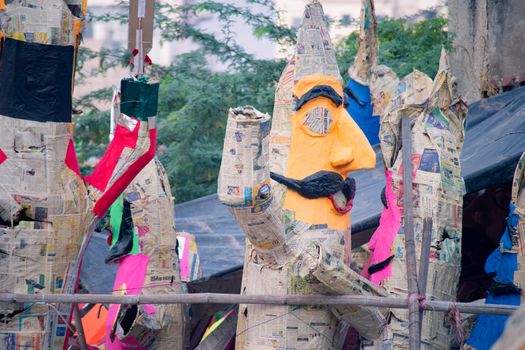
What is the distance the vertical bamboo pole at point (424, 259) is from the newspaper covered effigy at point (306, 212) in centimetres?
22

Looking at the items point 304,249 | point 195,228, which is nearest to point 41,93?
point 304,249

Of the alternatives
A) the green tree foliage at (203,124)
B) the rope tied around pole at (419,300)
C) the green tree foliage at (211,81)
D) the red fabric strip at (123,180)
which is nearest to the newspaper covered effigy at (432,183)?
the rope tied around pole at (419,300)

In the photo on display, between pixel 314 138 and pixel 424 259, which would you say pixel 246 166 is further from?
pixel 424 259

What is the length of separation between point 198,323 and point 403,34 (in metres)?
3.75

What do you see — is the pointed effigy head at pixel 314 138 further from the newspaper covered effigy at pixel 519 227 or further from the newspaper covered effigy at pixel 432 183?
the newspaper covered effigy at pixel 519 227

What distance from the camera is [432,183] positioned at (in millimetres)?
5438

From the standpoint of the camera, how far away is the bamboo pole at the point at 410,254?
4688mm

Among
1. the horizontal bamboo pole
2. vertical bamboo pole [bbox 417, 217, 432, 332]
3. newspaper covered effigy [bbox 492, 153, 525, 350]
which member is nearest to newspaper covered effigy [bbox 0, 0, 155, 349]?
the horizontal bamboo pole

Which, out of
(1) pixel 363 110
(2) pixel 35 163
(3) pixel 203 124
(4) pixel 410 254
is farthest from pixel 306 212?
(3) pixel 203 124

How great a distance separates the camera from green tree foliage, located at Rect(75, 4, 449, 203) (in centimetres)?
908

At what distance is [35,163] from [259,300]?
1.16 m

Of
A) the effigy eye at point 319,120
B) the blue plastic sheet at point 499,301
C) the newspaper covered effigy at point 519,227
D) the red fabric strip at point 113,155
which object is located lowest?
the blue plastic sheet at point 499,301

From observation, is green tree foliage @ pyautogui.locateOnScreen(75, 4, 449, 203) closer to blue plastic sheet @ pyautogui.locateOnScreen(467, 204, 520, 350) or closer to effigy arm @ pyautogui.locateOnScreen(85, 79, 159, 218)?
blue plastic sheet @ pyautogui.locateOnScreen(467, 204, 520, 350)

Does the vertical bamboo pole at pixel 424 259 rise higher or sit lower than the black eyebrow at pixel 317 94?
lower
